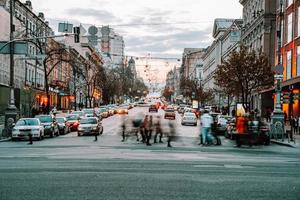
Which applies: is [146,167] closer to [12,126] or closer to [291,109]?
[12,126]

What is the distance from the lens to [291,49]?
5725 cm

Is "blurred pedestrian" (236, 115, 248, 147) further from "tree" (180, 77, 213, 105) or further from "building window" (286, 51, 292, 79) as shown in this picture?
"tree" (180, 77, 213, 105)

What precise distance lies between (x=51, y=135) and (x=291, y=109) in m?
28.5

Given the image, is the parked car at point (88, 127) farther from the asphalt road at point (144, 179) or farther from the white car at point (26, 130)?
the asphalt road at point (144, 179)

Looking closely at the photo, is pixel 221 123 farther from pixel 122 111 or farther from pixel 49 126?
pixel 122 111

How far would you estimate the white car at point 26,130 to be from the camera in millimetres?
33031

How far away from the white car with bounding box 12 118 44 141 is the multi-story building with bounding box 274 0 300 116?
28.6m

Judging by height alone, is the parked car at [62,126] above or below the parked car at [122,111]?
below

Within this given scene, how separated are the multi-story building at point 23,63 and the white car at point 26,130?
5.92m

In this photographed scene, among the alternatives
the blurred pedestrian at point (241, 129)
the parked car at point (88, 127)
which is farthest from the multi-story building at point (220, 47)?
the blurred pedestrian at point (241, 129)

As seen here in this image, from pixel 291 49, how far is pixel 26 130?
34381mm

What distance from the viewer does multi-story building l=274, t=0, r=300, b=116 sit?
5450 cm

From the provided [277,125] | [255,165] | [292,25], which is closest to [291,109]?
[292,25]

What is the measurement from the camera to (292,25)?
187 feet
